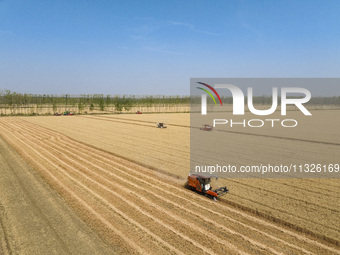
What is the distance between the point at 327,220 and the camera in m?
9.75

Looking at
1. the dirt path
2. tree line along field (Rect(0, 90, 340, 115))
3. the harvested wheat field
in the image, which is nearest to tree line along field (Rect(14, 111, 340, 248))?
the harvested wheat field

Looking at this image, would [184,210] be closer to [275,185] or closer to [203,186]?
[203,186]

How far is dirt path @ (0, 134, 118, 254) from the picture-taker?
8133mm

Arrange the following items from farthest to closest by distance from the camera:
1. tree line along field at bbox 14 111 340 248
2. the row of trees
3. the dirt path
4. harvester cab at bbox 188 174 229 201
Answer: the row of trees < harvester cab at bbox 188 174 229 201 < tree line along field at bbox 14 111 340 248 < the dirt path

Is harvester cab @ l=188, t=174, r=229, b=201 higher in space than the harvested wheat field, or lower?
higher

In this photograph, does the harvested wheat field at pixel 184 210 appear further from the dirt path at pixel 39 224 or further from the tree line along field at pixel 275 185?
the dirt path at pixel 39 224

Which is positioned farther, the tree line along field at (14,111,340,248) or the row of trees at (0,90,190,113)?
the row of trees at (0,90,190,113)

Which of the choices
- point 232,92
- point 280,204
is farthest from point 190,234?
point 232,92

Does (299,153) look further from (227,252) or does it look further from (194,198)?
(227,252)

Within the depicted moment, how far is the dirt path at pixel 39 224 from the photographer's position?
26.7ft

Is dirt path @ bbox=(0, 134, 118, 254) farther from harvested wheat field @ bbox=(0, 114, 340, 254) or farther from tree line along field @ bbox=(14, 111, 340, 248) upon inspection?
tree line along field @ bbox=(14, 111, 340, 248)

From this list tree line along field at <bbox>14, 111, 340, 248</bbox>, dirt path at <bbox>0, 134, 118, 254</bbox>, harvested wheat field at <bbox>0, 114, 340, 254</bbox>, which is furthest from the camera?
tree line along field at <bbox>14, 111, 340, 248</bbox>

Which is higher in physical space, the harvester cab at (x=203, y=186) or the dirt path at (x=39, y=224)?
the harvester cab at (x=203, y=186)

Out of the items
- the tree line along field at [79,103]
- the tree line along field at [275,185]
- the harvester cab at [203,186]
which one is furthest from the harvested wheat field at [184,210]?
the tree line along field at [79,103]
